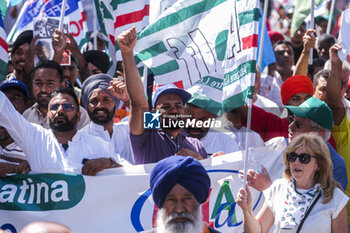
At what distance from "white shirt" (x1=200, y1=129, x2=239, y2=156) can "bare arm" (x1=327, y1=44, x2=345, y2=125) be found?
35.3 inches

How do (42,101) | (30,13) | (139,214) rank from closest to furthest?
(139,214) < (42,101) < (30,13)

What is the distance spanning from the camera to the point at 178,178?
13.7 feet

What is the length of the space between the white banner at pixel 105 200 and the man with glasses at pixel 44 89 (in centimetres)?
114

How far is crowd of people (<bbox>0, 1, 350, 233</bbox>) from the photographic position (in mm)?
4289

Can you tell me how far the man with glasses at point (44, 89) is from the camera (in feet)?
21.0

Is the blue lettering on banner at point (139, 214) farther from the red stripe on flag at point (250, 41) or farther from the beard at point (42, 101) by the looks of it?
the beard at point (42, 101)

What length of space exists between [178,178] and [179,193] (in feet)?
0.32

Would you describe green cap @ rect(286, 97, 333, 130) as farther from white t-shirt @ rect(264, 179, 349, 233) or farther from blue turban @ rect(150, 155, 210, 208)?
blue turban @ rect(150, 155, 210, 208)

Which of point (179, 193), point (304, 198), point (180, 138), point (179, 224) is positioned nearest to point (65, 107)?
point (180, 138)

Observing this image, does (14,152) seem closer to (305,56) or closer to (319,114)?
Answer: (319,114)

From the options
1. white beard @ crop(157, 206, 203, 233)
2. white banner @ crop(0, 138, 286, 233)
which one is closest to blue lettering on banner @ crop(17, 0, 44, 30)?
white banner @ crop(0, 138, 286, 233)

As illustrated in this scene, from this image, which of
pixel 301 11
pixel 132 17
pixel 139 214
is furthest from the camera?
pixel 301 11

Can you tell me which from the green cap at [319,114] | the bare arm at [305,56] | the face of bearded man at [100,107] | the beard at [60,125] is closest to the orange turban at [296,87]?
the bare arm at [305,56]

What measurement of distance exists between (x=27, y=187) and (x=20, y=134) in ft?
1.28
